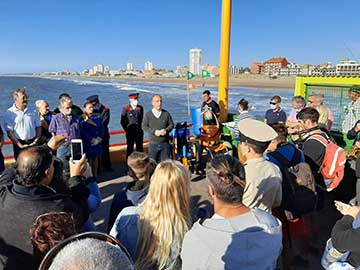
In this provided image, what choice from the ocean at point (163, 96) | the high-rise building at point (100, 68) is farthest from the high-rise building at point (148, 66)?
the ocean at point (163, 96)

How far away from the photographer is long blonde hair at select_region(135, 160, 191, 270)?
6.17 feet

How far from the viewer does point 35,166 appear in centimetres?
185

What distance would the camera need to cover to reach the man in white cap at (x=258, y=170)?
2396 mm

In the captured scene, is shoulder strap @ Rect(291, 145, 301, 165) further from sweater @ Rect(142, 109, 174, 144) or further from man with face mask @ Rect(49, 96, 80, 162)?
man with face mask @ Rect(49, 96, 80, 162)

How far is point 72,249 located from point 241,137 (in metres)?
1.86

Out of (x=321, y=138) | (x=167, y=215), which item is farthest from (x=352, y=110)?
(x=167, y=215)

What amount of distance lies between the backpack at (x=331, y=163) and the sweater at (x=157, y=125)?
3106 millimetres

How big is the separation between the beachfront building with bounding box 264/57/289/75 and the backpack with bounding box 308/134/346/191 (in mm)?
114524

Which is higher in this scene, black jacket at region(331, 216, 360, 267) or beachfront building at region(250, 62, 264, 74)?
beachfront building at region(250, 62, 264, 74)

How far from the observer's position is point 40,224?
130cm

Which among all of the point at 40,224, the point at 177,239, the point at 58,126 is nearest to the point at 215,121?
the point at 58,126

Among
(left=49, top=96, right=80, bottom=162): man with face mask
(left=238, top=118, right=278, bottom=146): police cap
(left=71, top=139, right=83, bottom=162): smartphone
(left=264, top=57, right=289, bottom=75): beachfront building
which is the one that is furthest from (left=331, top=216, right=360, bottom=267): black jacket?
(left=264, top=57, right=289, bottom=75): beachfront building

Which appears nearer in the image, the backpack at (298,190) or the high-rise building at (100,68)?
the backpack at (298,190)

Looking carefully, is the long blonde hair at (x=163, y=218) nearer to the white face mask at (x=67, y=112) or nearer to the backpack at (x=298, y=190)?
the backpack at (x=298, y=190)
